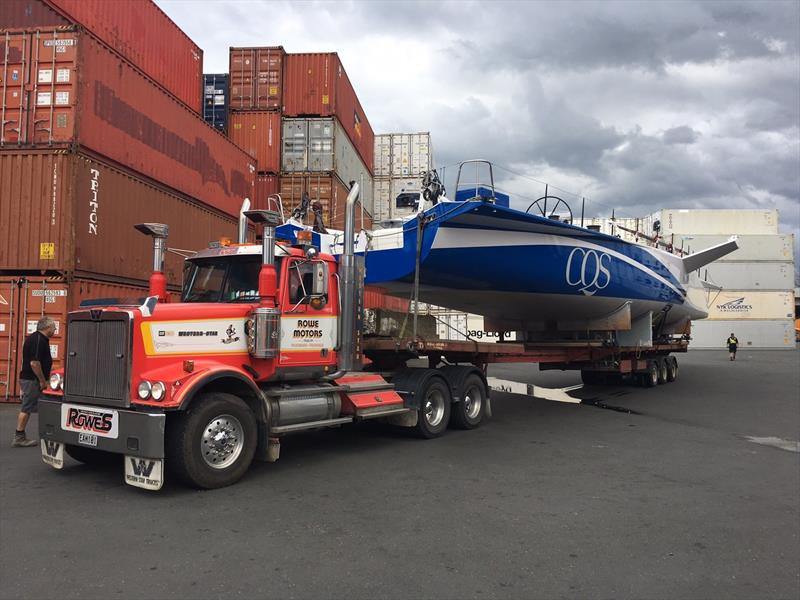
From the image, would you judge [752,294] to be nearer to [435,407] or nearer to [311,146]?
[311,146]

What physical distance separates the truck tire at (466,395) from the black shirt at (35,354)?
4.97 metres

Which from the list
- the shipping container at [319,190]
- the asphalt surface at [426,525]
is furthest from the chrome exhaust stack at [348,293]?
the shipping container at [319,190]

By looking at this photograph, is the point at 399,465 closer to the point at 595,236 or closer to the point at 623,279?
the point at 595,236

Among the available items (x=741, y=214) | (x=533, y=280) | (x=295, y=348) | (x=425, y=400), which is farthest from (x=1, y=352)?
(x=741, y=214)

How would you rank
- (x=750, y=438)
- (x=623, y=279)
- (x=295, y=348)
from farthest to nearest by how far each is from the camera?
(x=623, y=279) → (x=750, y=438) → (x=295, y=348)

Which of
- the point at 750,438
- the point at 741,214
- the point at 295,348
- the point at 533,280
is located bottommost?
the point at 750,438

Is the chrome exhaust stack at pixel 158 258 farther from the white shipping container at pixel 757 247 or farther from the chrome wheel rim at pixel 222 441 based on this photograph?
the white shipping container at pixel 757 247

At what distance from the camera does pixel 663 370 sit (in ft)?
52.5

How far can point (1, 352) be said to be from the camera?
10.1m

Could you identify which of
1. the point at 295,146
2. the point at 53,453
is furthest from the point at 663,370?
the point at 53,453

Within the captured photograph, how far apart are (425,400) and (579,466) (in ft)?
7.24

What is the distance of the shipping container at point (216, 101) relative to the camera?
65.2 ft

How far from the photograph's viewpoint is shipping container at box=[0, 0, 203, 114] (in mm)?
11539

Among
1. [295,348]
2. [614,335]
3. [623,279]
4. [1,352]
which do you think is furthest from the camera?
[614,335]
